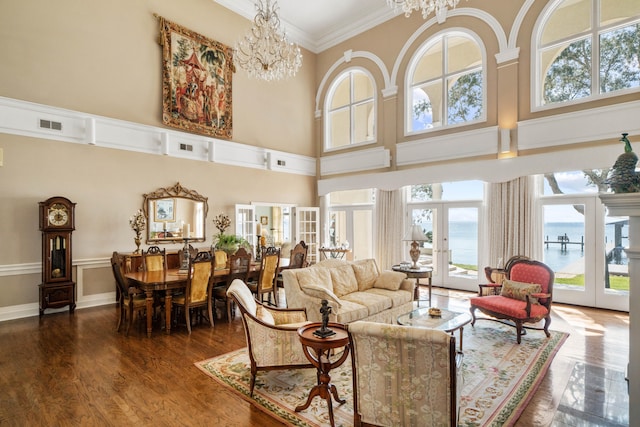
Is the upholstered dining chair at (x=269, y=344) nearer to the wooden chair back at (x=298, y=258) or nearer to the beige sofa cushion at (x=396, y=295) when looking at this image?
the beige sofa cushion at (x=396, y=295)

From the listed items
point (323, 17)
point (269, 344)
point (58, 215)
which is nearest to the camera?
point (269, 344)

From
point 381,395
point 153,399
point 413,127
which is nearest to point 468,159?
point 413,127

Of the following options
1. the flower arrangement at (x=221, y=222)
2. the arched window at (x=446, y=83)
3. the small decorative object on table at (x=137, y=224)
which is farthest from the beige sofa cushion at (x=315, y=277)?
the arched window at (x=446, y=83)

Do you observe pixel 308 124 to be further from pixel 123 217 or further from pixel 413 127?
pixel 123 217

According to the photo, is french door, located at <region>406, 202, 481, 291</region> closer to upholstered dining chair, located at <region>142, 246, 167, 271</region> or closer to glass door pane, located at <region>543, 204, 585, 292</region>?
glass door pane, located at <region>543, 204, 585, 292</region>

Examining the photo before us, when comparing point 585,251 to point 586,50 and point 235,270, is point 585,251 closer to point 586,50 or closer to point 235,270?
point 586,50

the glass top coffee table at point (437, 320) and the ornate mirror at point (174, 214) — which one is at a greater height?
the ornate mirror at point (174, 214)

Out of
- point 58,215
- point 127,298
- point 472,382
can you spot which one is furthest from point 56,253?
point 472,382

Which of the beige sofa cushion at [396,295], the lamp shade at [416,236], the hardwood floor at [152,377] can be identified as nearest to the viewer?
the hardwood floor at [152,377]

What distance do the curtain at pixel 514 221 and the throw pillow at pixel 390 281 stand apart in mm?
2728

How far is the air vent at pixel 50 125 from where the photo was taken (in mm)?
5797

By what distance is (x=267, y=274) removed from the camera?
6004 millimetres

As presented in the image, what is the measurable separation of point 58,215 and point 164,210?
6.21 ft

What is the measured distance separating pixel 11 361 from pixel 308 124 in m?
8.58
